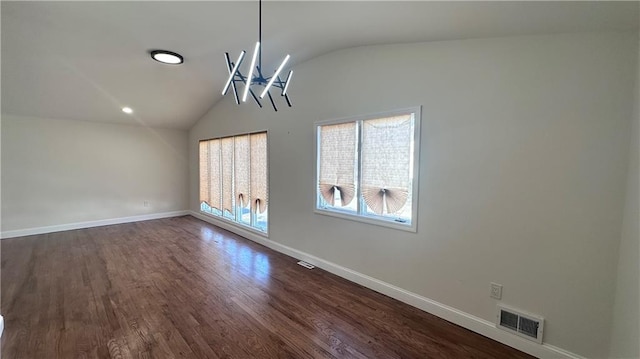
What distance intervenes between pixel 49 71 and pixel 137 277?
3.25m

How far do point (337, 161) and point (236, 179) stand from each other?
2722mm

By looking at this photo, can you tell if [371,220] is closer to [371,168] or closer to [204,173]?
[371,168]

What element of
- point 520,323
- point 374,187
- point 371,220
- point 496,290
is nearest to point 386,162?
point 374,187

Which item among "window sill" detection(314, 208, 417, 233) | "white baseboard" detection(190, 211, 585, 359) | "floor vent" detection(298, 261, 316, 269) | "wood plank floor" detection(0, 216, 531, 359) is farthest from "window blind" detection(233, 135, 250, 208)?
"window sill" detection(314, 208, 417, 233)

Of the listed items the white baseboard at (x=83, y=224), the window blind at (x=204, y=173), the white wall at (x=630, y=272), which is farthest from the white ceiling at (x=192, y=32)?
the white baseboard at (x=83, y=224)

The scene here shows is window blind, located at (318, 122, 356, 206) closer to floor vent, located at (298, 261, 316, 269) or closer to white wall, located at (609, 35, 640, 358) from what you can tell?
floor vent, located at (298, 261, 316, 269)

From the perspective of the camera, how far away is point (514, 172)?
2.04 meters

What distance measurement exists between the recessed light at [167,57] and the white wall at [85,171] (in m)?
3.45

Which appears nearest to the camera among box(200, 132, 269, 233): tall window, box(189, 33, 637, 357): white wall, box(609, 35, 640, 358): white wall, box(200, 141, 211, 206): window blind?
box(609, 35, 640, 358): white wall

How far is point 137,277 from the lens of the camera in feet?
10.6

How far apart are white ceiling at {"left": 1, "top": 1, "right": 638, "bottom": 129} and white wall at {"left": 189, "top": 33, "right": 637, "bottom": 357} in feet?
0.70

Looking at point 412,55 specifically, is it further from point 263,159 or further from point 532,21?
point 263,159

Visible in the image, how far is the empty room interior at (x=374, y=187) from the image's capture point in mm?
1761

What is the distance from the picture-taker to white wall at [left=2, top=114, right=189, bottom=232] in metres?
4.82
